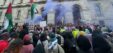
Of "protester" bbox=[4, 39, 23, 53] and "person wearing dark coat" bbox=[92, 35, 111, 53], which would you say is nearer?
"protester" bbox=[4, 39, 23, 53]

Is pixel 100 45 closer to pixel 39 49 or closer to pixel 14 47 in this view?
pixel 39 49

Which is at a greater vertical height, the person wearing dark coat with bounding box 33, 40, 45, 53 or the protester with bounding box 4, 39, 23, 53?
the protester with bounding box 4, 39, 23, 53

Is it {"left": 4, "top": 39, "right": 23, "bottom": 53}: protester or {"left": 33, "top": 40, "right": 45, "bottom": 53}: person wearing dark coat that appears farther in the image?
{"left": 33, "top": 40, "right": 45, "bottom": 53}: person wearing dark coat

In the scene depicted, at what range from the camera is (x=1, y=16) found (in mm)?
44062

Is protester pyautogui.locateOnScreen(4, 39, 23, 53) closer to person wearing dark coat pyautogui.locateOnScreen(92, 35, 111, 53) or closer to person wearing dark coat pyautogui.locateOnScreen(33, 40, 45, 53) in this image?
person wearing dark coat pyautogui.locateOnScreen(33, 40, 45, 53)

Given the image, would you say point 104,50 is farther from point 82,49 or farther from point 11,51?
point 11,51

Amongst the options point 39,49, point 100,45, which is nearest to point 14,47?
point 39,49

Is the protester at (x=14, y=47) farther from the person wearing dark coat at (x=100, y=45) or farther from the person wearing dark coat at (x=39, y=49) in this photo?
the person wearing dark coat at (x=100, y=45)

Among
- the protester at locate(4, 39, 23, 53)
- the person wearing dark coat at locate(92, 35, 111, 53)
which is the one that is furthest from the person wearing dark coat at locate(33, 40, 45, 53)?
the person wearing dark coat at locate(92, 35, 111, 53)

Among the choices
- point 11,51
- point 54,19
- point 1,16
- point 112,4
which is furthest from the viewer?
point 1,16

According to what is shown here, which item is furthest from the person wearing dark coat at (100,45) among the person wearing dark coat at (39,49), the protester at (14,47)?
the protester at (14,47)

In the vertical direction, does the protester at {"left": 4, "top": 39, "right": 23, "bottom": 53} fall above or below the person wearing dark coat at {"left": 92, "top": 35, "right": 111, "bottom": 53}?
above

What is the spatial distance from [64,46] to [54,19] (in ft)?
94.2

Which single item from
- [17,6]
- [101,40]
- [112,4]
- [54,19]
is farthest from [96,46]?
[17,6]
